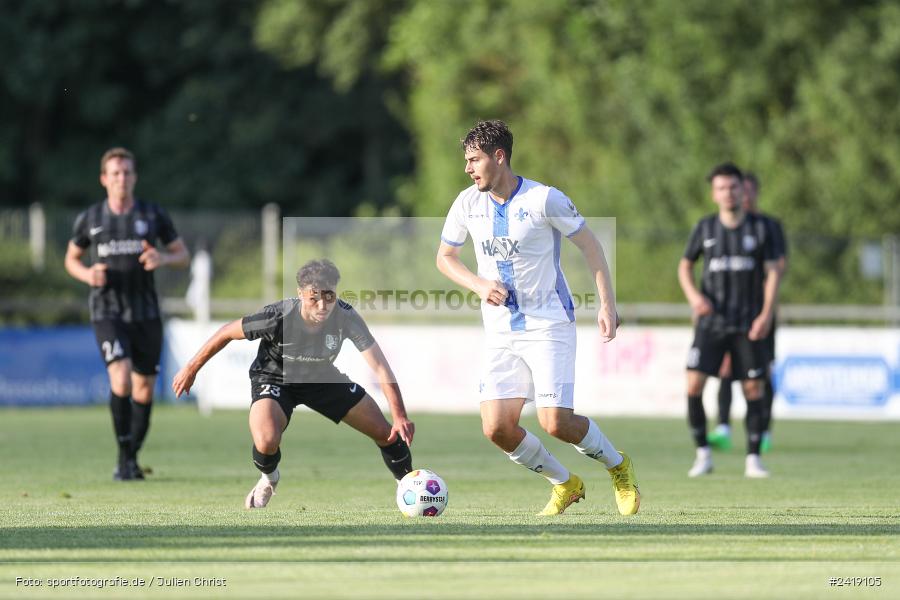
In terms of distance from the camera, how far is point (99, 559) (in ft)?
23.2

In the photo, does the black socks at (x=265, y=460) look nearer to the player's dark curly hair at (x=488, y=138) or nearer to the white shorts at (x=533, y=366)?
the white shorts at (x=533, y=366)

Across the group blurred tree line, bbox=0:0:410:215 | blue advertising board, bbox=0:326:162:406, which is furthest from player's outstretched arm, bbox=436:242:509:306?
blurred tree line, bbox=0:0:410:215

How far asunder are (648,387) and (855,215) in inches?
395

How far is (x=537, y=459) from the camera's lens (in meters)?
9.28

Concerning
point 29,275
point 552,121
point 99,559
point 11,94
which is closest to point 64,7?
point 11,94

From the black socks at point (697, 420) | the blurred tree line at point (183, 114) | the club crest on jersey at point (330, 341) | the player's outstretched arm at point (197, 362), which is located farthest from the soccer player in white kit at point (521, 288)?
the blurred tree line at point (183, 114)

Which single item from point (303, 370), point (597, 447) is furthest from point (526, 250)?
point (303, 370)

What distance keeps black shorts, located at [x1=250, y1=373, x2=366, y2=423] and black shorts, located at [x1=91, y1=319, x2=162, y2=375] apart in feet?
8.97

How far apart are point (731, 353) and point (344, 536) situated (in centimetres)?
626

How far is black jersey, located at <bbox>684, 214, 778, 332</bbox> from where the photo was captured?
13453mm

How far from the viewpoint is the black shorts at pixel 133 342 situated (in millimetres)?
12375

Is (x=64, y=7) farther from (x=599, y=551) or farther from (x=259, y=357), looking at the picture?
(x=599, y=551)

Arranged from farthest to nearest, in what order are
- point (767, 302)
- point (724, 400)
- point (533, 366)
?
point (724, 400), point (767, 302), point (533, 366)

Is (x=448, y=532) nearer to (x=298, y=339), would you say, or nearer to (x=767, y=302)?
(x=298, y=339)
